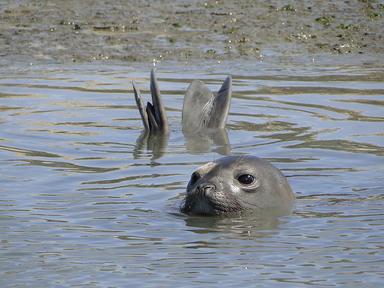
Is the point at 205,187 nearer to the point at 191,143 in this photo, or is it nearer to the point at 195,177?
the point at 195,177

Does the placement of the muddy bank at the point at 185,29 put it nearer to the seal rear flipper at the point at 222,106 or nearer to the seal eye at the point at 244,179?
the seal rear flipper at the point at 222,106

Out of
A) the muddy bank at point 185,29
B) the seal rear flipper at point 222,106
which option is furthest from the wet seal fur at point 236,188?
the muddy bank at point 185,29

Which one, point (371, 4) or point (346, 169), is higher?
point (371, 4)

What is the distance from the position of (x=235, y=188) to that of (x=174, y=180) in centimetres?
109

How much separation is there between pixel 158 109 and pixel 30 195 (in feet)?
8.15

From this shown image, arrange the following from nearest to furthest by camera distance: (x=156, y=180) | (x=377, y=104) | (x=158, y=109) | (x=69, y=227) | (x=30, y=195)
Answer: (x=69, y=227) < (x=30, y=195) < (x=156, y=180) < (x=158, y=109) < (x=377, y=104)

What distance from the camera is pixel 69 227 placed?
6.67m

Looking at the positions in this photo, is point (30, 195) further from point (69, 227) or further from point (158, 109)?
point (158, 109)

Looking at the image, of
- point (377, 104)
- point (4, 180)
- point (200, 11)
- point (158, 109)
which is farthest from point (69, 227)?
point (200, 11)

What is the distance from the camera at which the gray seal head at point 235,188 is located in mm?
6969

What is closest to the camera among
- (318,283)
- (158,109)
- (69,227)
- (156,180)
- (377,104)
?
(318,283)

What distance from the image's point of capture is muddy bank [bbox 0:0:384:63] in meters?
14.2

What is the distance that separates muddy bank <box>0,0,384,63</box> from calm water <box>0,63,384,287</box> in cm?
81

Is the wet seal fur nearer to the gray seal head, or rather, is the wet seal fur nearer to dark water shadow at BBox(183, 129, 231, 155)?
the gray seal head
